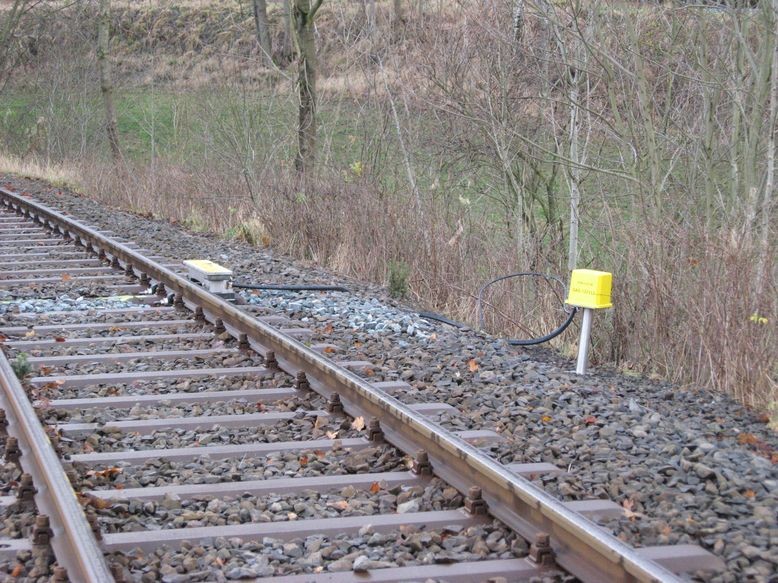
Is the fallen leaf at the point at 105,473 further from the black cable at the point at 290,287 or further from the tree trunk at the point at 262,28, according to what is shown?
the tree trunk at the point at 262,28

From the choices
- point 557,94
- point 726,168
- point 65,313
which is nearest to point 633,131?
point 726,168

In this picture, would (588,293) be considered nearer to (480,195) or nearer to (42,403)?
(42,403)

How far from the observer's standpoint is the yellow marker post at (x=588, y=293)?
647 centimetres

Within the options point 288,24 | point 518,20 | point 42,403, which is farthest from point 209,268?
point 288,24

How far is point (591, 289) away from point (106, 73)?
25.5 m

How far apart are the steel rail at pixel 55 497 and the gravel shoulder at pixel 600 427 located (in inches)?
15.5

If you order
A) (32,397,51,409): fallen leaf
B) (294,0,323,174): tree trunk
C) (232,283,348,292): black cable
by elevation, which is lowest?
(32,397,51,409): fallen leaf

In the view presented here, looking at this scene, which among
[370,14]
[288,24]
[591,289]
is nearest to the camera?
[591,289]

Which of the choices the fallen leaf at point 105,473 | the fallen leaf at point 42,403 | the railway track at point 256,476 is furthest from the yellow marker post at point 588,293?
the fallen leaf at point 42,403

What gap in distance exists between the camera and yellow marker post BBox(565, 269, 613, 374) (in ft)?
21.2

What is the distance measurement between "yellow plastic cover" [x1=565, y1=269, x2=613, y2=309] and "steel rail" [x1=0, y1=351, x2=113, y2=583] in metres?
3.42

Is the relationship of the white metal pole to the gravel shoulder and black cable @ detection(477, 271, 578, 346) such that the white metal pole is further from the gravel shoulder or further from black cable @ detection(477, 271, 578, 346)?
black cable @ detection(477, 271, 578, 346)

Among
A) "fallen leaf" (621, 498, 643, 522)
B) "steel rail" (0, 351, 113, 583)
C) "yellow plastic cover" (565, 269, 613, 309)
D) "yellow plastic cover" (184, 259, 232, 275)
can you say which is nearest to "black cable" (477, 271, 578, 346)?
"yellow plastic cover" (565, 269, 613, 309)

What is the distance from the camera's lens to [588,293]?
6.56m
